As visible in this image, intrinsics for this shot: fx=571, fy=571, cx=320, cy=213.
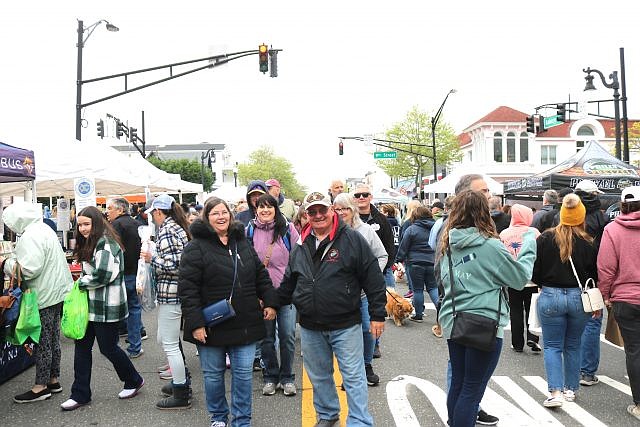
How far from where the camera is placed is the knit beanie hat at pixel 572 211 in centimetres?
500

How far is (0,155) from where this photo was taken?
19.6 ft

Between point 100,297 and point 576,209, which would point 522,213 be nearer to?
point 576,209

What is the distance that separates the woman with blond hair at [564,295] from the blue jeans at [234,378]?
256cm

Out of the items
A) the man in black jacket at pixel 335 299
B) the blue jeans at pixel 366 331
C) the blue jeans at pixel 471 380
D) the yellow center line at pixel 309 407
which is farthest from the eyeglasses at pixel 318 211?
the yellow center line at pixel 309 407

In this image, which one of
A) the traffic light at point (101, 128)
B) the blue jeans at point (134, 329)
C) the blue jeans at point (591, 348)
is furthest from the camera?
the traffic light at point (101, 128)

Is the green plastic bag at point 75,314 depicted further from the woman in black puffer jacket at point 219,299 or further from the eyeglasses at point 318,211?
the eyeglasses at point 318,211

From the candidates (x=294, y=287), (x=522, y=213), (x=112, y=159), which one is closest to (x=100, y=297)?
(x=294, y=287)

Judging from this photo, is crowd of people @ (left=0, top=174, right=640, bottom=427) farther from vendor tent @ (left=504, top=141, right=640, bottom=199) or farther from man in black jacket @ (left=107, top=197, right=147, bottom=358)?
vendor tent @ (left=504, top=141, right=640, bottom=199)

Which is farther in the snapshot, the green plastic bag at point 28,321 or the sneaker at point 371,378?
the sneaker at point 371,378

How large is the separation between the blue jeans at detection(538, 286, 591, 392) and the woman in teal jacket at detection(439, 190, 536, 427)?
1.51 meters

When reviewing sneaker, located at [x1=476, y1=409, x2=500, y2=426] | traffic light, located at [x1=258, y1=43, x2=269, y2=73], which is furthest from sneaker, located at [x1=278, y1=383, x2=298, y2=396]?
traffic light, located at [x1=258, y1=43, x2=269, y2=73]

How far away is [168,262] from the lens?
4.86 m

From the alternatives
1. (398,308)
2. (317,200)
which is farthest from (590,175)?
(317,200)

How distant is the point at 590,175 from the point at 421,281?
656cm
